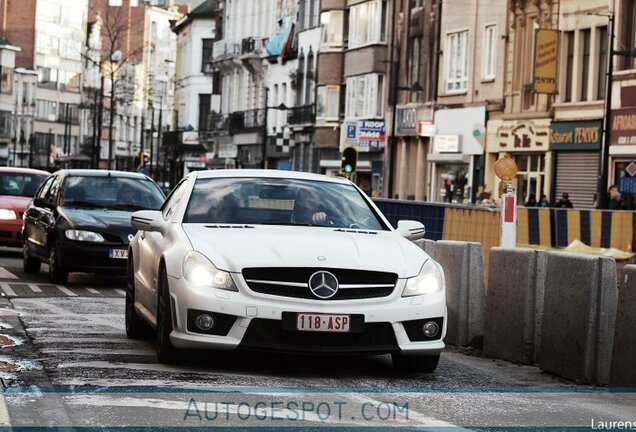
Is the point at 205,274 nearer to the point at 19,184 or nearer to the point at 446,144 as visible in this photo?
the point at 19,184

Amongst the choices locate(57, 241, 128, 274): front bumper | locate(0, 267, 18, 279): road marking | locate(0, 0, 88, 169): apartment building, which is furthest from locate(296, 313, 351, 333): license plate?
locate(0, 0, 88, 169): apartment building

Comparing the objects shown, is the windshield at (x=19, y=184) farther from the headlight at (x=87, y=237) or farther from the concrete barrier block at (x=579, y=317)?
the concrete barrier block at (x=579, y=317)

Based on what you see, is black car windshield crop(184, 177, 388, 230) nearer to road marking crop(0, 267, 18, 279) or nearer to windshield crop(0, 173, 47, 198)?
road marking crop(0, 267, 18, 279)

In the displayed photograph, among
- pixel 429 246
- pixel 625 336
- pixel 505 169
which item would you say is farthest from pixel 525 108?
pixel 625 336

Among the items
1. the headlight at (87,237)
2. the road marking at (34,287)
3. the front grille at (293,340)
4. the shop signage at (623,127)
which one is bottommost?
the road marking at (34,287)

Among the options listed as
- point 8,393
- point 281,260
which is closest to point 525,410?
point 281,260

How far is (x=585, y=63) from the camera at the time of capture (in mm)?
47906

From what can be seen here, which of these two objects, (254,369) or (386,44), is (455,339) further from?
→ (386,44)

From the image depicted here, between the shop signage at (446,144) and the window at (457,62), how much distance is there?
162cm

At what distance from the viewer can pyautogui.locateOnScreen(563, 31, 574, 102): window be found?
48.6m

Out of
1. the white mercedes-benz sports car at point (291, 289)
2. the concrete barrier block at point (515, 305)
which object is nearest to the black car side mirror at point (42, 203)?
the concrete barrier block at point (515, 305)

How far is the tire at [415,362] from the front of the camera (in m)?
12.0

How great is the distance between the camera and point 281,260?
11.3 m

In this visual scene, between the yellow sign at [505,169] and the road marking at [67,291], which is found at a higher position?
the yellow sign at [505,169]
